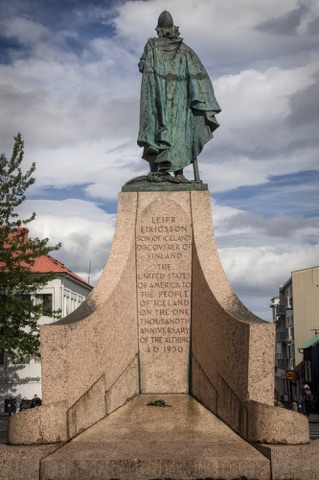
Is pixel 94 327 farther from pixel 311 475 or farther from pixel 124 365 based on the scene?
pixel 311 475

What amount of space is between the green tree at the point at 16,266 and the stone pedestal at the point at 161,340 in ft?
51.0

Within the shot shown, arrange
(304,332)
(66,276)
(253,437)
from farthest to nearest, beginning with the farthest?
(304,332) < (66,276) < (253,437)

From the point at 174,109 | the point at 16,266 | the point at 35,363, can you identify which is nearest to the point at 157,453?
the point at 174,109

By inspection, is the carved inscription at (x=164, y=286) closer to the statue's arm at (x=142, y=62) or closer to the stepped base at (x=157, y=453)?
the stepped base at (x=157, y=453)

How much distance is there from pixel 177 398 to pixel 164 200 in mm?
2868

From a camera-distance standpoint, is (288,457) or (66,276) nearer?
(288,457)

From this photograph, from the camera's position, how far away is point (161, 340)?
10.6 metres

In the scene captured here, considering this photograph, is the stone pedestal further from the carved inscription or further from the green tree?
the green tree

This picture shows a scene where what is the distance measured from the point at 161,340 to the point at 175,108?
3.64 metres

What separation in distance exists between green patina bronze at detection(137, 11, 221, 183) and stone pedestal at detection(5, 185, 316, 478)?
0.78 metres

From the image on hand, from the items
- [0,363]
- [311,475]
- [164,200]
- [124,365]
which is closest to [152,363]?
[124,365]

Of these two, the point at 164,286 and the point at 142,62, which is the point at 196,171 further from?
the point at 142,62

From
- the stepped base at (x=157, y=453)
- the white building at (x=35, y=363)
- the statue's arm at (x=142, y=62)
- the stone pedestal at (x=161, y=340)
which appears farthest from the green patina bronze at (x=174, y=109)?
the white building at (x=35, y=363)

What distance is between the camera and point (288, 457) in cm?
802
